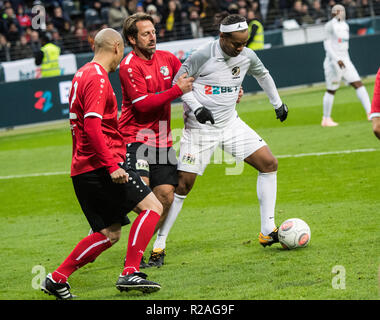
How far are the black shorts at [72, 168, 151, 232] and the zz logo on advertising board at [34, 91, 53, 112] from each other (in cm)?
1436

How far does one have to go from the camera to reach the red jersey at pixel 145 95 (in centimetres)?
682

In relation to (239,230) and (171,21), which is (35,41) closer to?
(171,21)

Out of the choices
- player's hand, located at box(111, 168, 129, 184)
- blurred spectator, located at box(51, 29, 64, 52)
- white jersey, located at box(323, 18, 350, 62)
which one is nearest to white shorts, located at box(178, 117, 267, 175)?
player's hand, located at box(111, 168, 129, 184)

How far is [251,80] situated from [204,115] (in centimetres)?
1527

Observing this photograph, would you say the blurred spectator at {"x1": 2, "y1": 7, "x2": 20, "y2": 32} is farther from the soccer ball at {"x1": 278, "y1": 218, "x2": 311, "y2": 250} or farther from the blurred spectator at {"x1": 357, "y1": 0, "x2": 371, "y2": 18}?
the soccer ball at {"x1": 278, "y1": 218, "x2": 311, "y2": 250}

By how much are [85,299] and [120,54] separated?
1954mm

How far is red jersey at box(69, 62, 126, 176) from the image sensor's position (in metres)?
5.59

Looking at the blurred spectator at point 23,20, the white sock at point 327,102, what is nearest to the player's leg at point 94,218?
the white sock at point 327,102

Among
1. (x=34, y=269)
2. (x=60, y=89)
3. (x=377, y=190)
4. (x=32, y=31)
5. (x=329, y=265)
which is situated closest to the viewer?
(x=329, y=265)

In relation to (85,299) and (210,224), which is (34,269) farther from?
(210,224)

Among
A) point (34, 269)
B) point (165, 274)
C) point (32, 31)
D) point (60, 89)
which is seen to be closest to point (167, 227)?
point (165, 274)

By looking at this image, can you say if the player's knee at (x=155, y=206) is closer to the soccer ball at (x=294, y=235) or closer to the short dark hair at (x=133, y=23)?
the soccer ball at (x=294, y=235)

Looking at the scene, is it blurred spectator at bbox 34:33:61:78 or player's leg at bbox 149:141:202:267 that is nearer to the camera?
player's leg at bbox 149:141:202:267

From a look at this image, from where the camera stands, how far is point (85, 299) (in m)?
5.91
